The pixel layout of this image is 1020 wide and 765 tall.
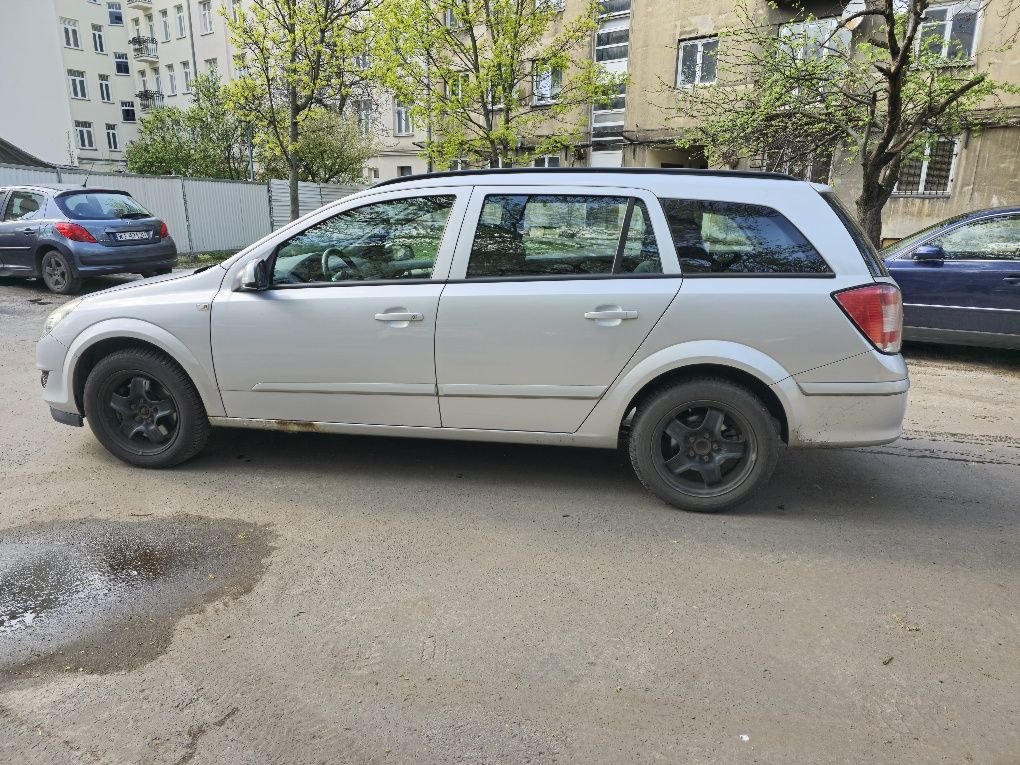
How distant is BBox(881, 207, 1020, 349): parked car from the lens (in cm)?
708

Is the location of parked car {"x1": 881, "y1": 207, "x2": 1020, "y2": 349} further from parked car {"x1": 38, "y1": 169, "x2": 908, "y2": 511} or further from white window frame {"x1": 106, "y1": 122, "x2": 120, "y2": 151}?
white window frame {"x1": 106, "y1": 122, "x2": 120, "y2": 151}

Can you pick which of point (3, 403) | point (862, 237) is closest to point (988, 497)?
point (862, 237)

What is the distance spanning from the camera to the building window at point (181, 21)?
42.3 meters

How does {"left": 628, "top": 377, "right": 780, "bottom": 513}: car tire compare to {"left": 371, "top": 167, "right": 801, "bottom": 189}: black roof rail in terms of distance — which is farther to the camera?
{"left": 371, "top": 167, "right": 801, "bottom": 189}: black roof rail

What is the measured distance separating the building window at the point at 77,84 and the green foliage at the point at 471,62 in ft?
121

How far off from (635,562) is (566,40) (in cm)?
1495

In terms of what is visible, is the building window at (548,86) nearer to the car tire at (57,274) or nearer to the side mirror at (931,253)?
the car tire at (57,274)

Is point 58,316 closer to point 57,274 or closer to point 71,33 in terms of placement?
point 57,274

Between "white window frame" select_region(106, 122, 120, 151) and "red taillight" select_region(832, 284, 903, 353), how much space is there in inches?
2037

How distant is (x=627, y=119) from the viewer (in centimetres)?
2356

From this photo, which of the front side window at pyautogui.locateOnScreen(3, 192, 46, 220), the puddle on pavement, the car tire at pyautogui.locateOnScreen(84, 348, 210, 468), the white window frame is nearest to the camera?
the puddle on pavement

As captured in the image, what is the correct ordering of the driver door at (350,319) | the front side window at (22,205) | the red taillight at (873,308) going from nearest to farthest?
the red taillight at (873,308)
the driver door at (350,319)
the front side window at (22,205)

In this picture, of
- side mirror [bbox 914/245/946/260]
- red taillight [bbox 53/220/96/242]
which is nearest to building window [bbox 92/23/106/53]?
red taillight [bbox 53/220/96/242]

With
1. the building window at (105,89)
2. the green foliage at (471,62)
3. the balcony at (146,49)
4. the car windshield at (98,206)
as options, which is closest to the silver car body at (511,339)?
the car windshield at (98,206)
